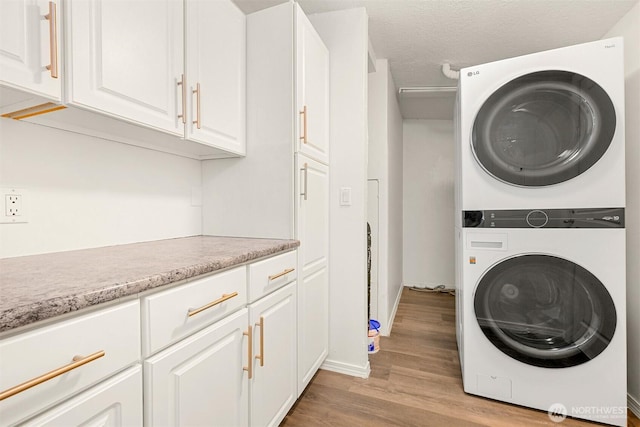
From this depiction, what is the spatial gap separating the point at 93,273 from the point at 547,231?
1.93 meters

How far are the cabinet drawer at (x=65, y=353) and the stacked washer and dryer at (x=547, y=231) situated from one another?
1.65 m

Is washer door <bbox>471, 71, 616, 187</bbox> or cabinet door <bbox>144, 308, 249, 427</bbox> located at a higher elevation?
washer door <bbox>471, 71, 616, 187</bbox>

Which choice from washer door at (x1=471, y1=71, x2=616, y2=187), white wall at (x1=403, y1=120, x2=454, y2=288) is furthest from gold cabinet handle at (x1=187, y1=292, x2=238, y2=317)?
white wall at (x1=403, y1=120, x2=454, y2=288)

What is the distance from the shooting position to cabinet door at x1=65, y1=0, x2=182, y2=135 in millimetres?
892

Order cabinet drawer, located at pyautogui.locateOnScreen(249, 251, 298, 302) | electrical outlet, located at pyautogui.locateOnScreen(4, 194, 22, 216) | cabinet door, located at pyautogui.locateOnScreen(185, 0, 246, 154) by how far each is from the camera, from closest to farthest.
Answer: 1. electrical outlet, located at pyautogui.locateOnScreen(4, 194, 22, 216)
2. cabinet drawer, located at pyautogui.locateOnScreen(249, 251, 298, 302)
3. cabinet door, located at pyautogui.locateOnScreen(185, 0, 246, 154)

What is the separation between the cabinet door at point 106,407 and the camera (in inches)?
22.1

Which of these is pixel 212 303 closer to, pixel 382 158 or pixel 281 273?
pixel 281 273

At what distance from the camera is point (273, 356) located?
131 centimetres

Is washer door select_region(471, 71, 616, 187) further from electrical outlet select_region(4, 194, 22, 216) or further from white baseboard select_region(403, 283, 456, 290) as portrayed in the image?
white baseboard select_region(403, 283, 456, 290)

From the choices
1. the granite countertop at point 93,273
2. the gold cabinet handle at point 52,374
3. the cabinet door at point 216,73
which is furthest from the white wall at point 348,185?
the gold cabinet handle at point 52,374

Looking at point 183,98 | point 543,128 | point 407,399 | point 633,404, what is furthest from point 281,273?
point 633,404

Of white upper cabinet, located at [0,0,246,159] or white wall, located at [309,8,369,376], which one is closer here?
white upper cabinet, located at [0,0,246,159]

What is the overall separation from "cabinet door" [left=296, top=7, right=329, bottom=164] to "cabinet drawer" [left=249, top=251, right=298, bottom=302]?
585 millimetres

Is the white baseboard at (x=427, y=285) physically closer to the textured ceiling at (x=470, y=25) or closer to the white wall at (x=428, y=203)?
the white wall at (x=428, y=203)
